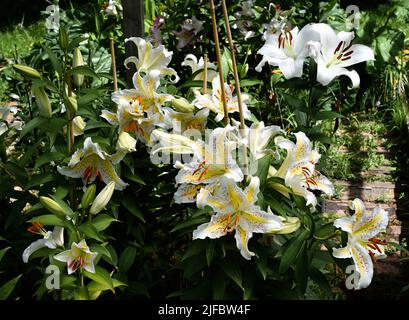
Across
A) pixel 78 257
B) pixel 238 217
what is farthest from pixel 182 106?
pixel 78 257

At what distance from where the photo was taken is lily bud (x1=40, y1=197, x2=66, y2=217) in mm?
1596

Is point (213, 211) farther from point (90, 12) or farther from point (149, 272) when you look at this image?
point (90, 12)

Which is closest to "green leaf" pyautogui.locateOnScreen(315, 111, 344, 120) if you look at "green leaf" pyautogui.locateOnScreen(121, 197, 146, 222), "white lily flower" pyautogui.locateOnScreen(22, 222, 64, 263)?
"green leaf" pyautogui.locateOnScreen(121, 197, 146, 222)

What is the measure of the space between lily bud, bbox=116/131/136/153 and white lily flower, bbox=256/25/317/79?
1.28 ft

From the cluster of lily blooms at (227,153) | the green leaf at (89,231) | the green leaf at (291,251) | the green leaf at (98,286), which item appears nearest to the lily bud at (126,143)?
the cluster of lily blooms at (227,153)

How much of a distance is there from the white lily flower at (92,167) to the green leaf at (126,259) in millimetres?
191

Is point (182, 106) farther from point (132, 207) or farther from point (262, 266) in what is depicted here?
point (262, 266)

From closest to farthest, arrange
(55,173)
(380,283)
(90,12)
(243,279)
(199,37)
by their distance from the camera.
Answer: (243,279), (55,173), (380,283), (199,37), (90,12)

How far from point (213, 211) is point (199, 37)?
1851mm

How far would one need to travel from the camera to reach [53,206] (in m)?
1.60

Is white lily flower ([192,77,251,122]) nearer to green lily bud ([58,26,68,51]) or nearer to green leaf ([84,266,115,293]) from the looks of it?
green lily bud ([58,26,68,51])

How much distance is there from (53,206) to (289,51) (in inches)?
29.3
